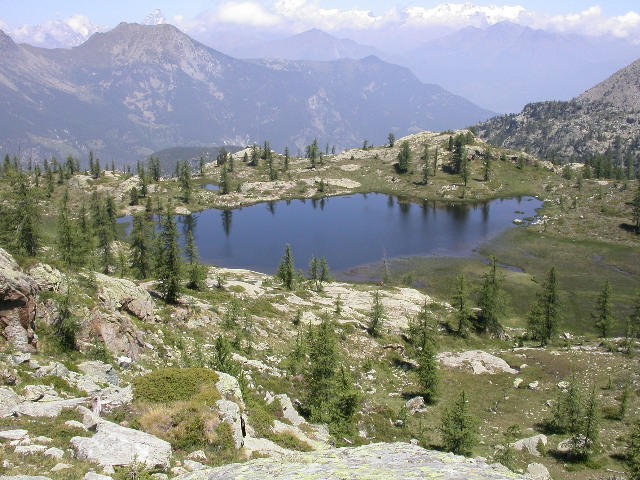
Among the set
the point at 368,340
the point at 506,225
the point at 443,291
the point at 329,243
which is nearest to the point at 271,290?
the point at 368,340

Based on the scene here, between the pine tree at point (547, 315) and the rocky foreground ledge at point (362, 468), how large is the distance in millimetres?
57225

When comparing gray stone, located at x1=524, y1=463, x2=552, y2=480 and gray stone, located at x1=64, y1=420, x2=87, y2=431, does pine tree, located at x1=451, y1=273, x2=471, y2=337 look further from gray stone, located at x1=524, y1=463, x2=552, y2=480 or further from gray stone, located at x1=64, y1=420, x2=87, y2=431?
gray stone, located at x1=64, y1=420, x2=87, y2=431

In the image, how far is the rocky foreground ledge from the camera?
575 inches

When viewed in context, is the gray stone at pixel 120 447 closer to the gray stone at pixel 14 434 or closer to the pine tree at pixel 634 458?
the gray stone at pixel 14 434

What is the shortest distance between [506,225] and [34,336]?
501 feet

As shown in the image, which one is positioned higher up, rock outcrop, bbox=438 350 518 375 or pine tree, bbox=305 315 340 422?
pine tree, bbox=305 315 340 422

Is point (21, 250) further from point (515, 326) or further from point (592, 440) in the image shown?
point (515, 326)

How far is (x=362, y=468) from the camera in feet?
51.4

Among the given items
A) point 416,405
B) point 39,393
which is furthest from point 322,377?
point 39,393

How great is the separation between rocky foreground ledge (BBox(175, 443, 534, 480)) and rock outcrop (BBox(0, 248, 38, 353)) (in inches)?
709

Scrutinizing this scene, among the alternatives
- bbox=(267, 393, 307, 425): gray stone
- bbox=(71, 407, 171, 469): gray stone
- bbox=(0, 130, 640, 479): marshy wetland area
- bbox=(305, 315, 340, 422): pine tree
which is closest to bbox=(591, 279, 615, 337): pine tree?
bbox=(0, 130, 640, 479): marshy wetland area

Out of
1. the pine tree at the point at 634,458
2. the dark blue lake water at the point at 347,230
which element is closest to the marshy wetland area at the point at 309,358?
the pine tree at the point at 634,458

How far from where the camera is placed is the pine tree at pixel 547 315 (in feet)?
230

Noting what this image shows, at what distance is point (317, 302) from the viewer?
243 feet
